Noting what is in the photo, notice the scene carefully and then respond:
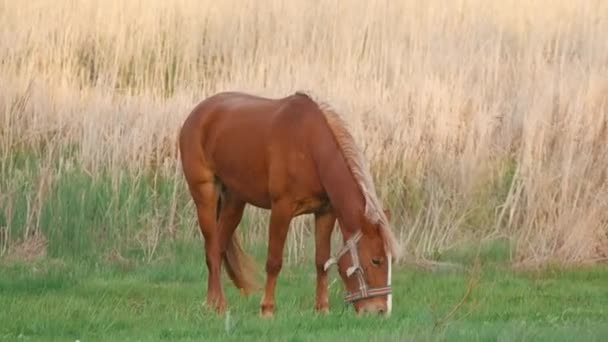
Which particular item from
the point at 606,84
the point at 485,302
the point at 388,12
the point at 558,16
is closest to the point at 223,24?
the point at 388,12

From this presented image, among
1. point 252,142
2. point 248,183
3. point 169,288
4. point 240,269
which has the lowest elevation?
point 169,288

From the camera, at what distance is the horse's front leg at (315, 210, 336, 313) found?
8.27 metres

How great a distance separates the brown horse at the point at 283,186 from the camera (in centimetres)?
778

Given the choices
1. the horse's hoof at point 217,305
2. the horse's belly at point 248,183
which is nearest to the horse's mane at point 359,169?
the horse's belly at point 248,183

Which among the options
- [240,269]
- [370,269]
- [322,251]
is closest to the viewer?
[370,269]

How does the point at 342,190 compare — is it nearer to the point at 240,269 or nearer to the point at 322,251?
the point at 322,251

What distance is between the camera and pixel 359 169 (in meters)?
7.91

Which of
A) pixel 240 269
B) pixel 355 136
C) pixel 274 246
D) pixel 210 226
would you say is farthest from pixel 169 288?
pixel 355 136

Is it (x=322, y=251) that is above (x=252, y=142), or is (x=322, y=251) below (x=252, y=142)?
below

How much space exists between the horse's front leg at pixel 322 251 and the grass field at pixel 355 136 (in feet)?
1.11

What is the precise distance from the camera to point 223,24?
1587 centimetres

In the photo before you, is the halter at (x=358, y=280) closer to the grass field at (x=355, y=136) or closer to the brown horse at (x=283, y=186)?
the brown horse at (x=283, y=186)

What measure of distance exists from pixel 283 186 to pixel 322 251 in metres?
0.55

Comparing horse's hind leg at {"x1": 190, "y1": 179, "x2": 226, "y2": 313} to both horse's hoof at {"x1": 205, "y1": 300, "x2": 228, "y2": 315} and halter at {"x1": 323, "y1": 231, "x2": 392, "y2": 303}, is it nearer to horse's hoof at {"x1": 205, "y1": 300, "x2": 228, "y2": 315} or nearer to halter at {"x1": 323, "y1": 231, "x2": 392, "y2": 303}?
horse's hoof at {"x1": 205, "y1": 300, "x2": 228, "y2": 315}
